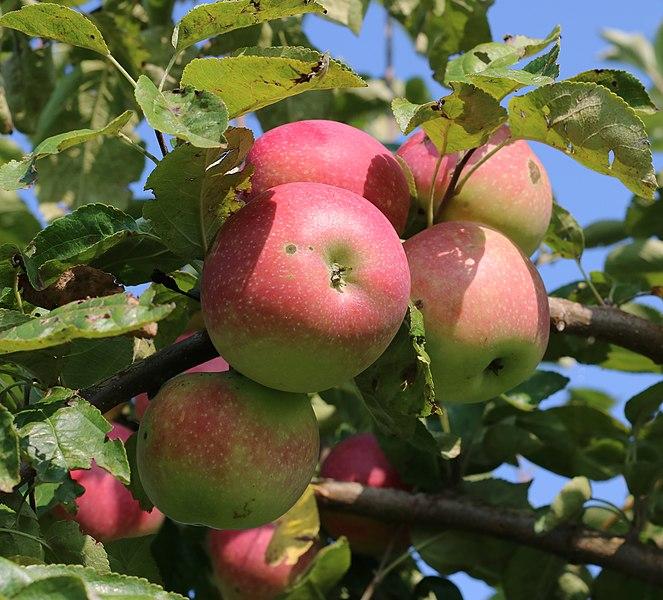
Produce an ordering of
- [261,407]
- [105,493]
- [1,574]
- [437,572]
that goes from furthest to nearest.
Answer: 1. [437,572]
2. [105,493]
3. [261,407]
4. [1,574]

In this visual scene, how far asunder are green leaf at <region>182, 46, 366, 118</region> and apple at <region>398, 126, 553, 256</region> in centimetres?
36

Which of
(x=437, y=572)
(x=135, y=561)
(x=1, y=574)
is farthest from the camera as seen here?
(x=437, y=572)

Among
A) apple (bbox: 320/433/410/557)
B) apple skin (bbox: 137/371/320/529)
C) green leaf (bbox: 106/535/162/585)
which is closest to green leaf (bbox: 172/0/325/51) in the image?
apple skin (bbox: 137/371/320/529)

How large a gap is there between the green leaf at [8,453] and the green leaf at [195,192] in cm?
32

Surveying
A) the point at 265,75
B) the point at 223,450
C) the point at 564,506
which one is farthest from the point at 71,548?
the point at 564,506

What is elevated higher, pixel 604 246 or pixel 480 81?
pixel 480 81

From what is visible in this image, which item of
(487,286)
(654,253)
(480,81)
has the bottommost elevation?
(654,253)

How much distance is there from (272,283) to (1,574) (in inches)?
16.0

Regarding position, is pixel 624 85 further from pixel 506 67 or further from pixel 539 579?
pixel 539 579

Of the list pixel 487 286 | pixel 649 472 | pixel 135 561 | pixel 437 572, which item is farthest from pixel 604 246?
pixel 135 561

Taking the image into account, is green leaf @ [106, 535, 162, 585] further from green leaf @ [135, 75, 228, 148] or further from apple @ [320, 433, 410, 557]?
green leaf @ [135, 75, 228, 148]

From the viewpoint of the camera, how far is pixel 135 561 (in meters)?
1.44

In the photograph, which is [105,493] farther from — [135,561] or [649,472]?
[649,472]

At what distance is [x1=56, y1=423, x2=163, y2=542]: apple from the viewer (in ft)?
5.55
